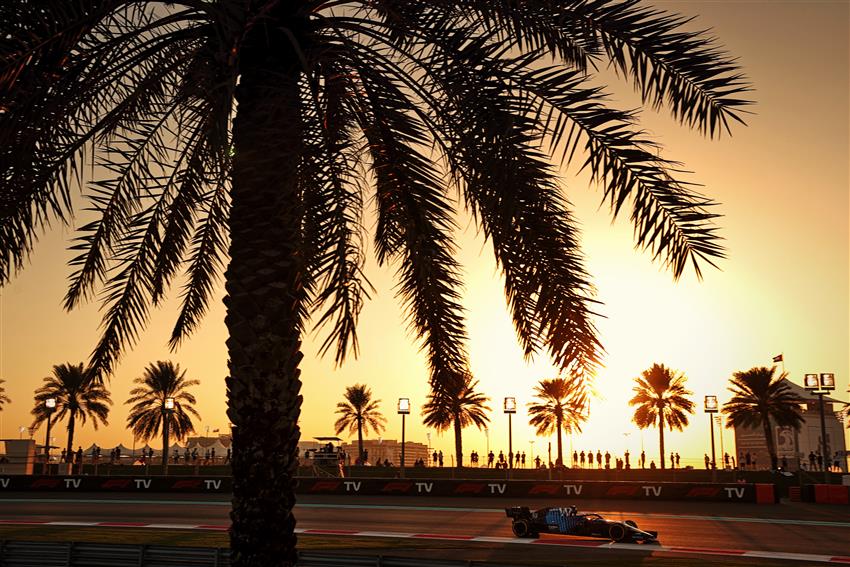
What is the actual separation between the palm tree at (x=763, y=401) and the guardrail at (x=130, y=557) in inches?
2291

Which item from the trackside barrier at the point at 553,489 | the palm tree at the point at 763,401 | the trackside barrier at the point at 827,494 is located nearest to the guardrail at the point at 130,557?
the trackside barrier at the point at 553,489

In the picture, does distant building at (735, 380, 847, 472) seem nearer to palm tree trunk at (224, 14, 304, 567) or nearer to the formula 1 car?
the formula 1 car

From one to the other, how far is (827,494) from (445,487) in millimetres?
17116

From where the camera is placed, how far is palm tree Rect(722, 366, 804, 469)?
65812 millimetres

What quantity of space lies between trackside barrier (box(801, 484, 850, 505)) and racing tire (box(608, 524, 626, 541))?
17453mm

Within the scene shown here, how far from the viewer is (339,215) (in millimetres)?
10000

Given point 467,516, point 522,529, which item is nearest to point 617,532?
point 522,529

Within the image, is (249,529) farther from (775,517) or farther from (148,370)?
(148,370)

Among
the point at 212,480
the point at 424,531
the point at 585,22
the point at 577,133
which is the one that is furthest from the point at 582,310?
the point at 212,480

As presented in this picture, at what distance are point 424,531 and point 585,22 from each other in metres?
20.9

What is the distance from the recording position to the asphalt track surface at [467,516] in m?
24.0

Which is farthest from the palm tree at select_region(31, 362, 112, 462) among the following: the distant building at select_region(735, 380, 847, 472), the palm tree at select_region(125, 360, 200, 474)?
the distant building at select_region(735, 380, 847, 472)

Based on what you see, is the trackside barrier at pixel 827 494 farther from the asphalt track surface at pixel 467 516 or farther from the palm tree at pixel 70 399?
the palm tree at pixel 70 399

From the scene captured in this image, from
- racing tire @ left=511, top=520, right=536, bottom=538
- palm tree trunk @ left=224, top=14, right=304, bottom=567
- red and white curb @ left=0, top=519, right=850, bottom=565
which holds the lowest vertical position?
red and white curb @ left=0, top=519, right=850, bottom=565
